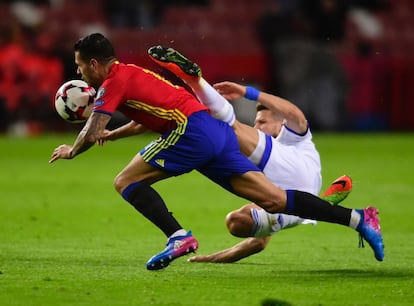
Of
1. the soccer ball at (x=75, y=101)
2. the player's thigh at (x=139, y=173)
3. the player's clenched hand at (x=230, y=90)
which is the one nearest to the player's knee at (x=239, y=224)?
the player's thigh at (x=139, y=173)

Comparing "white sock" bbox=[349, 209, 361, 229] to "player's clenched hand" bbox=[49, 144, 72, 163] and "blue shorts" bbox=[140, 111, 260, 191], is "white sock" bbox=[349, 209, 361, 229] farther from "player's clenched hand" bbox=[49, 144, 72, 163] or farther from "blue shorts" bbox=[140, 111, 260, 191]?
"player's clenched hand" bbox=[49, 144, 72, 163]

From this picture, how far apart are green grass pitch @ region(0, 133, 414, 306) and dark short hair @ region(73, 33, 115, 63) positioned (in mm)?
1454

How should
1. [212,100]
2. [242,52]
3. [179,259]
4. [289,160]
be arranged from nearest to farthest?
[212,100] < [289,160] < [179,259] < [242,52]

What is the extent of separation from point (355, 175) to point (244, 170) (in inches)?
322

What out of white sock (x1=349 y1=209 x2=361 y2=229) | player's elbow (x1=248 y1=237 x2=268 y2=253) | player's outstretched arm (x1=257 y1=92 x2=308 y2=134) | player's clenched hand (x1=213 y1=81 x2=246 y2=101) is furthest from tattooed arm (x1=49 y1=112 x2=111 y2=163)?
white sock (x1=349 y1=209 x2=361 y2=229)

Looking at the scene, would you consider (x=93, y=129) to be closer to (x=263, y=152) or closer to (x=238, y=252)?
(x=263, y=152)

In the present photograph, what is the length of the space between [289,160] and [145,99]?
132 cm

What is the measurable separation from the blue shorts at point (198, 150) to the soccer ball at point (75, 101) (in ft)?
2.02

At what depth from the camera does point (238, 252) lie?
8.47 m

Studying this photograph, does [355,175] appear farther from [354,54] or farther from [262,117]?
[354,54]

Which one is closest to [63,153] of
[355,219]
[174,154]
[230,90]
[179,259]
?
[174,154]

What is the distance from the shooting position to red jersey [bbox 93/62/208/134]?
24.4 ft

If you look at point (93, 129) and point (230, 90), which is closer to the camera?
point (93, 129)

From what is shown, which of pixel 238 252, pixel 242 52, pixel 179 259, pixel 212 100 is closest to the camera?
pixel 212 100
